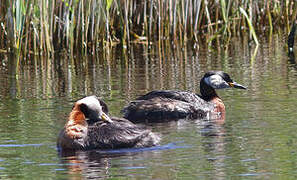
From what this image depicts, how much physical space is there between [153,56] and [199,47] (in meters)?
A: 1.85

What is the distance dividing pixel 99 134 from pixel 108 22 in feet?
29.7

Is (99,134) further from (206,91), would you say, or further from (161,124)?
(206,91)

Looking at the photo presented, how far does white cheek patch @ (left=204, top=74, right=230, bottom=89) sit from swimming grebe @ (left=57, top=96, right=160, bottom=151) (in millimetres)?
3465

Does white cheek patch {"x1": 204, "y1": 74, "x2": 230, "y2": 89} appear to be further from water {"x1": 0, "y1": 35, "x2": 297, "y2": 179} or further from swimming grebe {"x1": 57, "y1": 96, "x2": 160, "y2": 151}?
swimming grebe {"x1": 57, "y1": 96, "x2": 160, "y2": 151}

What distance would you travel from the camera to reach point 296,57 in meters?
15.8

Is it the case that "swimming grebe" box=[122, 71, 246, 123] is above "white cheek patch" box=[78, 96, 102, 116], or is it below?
below

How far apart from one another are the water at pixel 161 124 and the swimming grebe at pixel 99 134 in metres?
0.12

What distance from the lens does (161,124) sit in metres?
9.89

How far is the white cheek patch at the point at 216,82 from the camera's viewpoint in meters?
11.6

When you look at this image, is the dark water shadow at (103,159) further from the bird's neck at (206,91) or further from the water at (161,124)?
the bird's neck at (206,91)

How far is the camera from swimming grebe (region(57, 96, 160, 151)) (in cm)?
792

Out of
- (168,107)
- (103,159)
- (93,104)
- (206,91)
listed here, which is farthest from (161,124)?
(103,159)

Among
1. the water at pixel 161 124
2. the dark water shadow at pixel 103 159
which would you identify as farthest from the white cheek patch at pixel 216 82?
the dark water shadow at pixel 103 159

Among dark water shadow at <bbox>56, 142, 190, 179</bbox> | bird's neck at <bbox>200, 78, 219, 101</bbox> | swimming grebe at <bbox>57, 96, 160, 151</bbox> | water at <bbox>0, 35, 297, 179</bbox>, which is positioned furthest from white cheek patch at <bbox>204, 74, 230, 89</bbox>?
dark water shadow at <bbox>56, 142, 190, 179</bbox>
